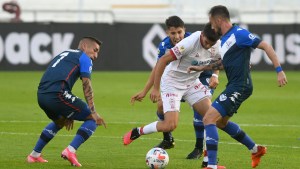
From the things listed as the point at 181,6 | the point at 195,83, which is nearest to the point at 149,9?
the point at 181,6

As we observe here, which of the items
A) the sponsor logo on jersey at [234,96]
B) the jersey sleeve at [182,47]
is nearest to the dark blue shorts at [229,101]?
the sponsor logo on jersey at [234,96]

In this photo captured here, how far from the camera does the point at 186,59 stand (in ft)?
42.0

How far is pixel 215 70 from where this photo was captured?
12.9 m

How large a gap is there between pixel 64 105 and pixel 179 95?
1777 mm

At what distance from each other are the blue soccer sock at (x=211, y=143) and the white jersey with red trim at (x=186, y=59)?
1.19 meters

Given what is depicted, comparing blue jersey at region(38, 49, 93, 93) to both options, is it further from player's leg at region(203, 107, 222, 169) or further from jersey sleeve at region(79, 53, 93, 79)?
player's leg at region(203, 107, 222, 169)

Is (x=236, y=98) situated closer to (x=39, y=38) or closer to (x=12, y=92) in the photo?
(x=12, y=92)

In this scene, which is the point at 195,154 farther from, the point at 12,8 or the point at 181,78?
the point at 12,8

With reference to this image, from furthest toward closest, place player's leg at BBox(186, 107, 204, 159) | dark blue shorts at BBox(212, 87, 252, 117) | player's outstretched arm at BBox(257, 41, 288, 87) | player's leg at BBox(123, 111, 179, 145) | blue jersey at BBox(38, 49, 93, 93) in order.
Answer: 1. player's leg at BBox(186, 107, 204, 159)
2. player's leg at BBox(123, 111, 179, 145)
3. blue jersey at BBox(38, 49, 93, 93)
4. dark blue shorts at BBox(212, 87, 252, 117)
5. player's outstretched arm at BBox(257, 41, 288, 87)

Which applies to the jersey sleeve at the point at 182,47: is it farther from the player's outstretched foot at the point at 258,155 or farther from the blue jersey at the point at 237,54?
the player's outstretched foot at the point at 258,155

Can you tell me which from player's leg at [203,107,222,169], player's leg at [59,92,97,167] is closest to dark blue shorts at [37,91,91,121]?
player's leg at [59,92,97,167]

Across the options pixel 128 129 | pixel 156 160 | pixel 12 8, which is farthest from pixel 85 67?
pixel 12 8

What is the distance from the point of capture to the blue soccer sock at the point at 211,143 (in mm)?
11594

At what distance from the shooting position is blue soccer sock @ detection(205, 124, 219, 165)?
11594 mm
